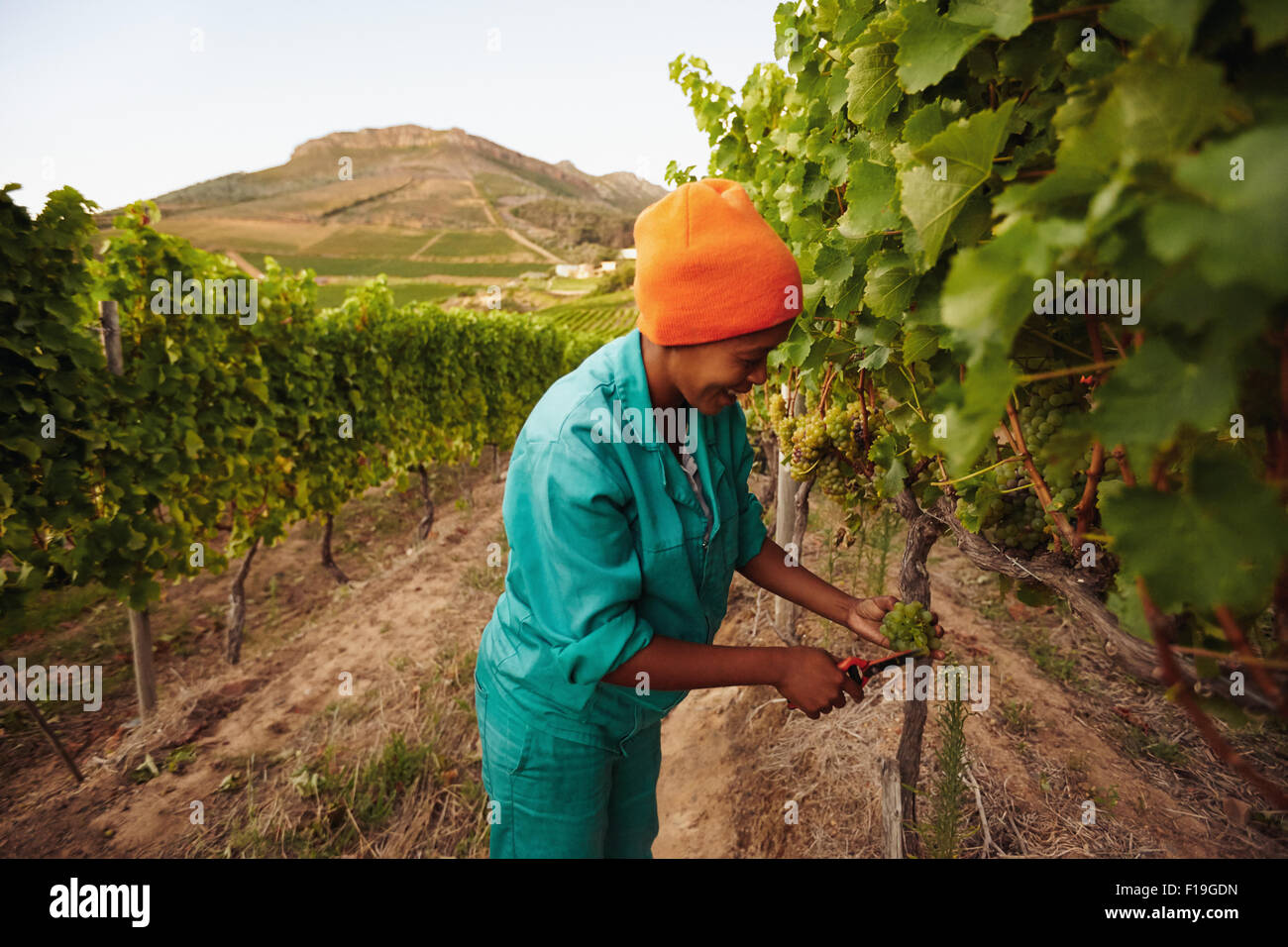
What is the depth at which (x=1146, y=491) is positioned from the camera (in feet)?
2.17

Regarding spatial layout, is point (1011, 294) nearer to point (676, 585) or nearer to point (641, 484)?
point (641, 484)

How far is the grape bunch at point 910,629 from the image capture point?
1813 millimetres

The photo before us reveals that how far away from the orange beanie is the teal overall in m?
0.26

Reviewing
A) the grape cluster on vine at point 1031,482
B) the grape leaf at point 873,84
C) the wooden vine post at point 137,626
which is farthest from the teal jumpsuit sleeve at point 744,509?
the wooden vine post at point 137,626

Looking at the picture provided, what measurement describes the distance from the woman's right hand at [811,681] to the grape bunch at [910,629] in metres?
0.21

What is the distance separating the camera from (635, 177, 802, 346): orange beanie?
151 cm

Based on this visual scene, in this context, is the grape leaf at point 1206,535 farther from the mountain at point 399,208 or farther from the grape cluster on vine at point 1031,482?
the mountain at point 399,208

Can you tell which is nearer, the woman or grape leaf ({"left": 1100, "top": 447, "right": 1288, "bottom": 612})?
grape leaf ({"left": 1100, "top": 447, "right": 1288, "bottom": 612})

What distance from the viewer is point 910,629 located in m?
1.82

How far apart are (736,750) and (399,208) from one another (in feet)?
332

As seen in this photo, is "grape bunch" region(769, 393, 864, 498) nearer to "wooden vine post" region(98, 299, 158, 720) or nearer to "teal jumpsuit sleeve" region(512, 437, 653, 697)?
"teal jumpsuit sleeve" region(512, 437, 653, 697)

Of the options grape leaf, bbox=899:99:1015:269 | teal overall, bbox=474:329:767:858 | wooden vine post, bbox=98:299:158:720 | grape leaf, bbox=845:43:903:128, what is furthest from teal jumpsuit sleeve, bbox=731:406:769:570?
wooden vine post, bbox=98:299:158:720

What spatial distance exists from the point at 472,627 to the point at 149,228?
422 cm
